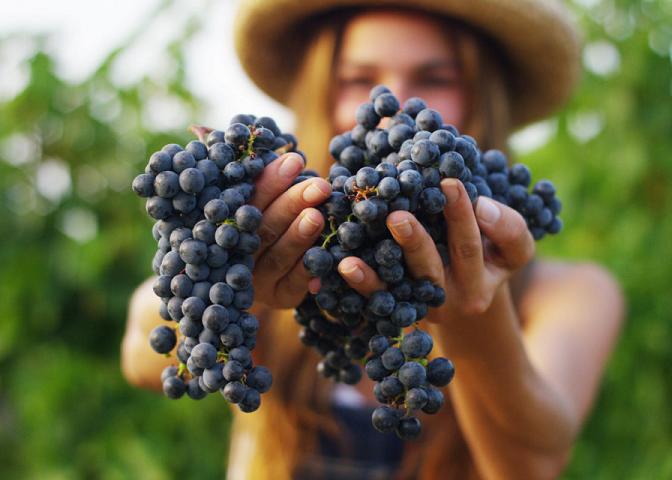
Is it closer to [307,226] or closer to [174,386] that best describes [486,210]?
[307,226]

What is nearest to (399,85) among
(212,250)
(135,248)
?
(212,250)

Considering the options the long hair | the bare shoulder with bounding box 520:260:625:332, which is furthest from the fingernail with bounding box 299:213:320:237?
the bare shoulder with bounding box 520:260:625:332

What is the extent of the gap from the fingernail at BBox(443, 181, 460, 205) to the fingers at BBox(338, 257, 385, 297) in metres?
0.14

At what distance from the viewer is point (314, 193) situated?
0.88m

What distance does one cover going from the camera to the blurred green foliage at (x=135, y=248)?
2.45m

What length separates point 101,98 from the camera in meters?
2.81

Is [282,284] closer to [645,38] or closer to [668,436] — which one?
[668,436]

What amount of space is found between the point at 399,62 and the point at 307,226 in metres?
0.91

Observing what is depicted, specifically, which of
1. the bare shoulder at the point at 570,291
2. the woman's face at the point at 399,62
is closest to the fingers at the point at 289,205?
the woman's face at the point at 399,62

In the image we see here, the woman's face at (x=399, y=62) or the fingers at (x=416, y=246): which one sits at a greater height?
the woman's face at (x=399, y=62)

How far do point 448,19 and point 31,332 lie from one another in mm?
1962

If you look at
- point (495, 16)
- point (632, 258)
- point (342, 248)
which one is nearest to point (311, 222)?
point (342, 248)

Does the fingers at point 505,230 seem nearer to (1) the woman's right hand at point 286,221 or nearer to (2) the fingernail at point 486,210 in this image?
(2) the fingernail at point 486,210

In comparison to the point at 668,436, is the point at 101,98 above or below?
above
